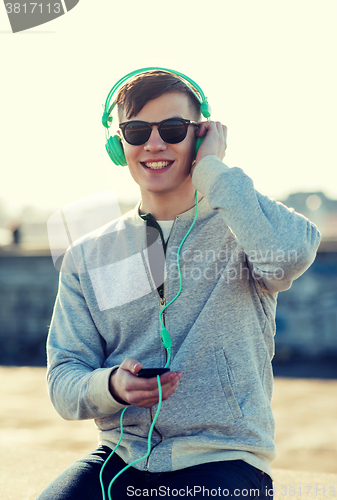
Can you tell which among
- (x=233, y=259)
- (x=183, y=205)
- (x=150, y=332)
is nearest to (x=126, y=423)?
(x=150, y=332)

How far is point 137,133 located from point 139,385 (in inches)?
37.3

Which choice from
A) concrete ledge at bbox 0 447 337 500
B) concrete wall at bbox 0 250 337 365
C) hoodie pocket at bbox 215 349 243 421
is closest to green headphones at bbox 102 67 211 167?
hoodie pocket at bbox 215 349 243 421

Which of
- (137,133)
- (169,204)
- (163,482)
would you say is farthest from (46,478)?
(137,133)

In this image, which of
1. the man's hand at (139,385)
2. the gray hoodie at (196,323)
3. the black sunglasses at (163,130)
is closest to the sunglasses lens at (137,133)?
the black sunglasses at (163,130)

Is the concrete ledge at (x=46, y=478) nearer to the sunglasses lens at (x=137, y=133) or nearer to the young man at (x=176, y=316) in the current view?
the young man at (x=176, y=316)

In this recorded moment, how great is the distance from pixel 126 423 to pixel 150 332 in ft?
1.14

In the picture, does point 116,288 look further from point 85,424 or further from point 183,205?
point 85,424

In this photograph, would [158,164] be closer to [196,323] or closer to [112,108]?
[112,108]

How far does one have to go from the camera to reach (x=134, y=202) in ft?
7.80

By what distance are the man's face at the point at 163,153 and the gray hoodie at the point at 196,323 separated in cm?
13

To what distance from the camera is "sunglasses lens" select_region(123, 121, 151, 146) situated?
1.96m

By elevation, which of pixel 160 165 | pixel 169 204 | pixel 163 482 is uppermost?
pixel 160 165

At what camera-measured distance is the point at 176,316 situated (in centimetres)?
191

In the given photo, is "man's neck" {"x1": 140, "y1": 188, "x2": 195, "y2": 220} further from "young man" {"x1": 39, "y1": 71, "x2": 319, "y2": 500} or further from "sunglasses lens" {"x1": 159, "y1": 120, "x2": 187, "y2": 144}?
"sunglasses lens" {"x1": 159, "y1": 120, "x2": 187, "y2": 144}
